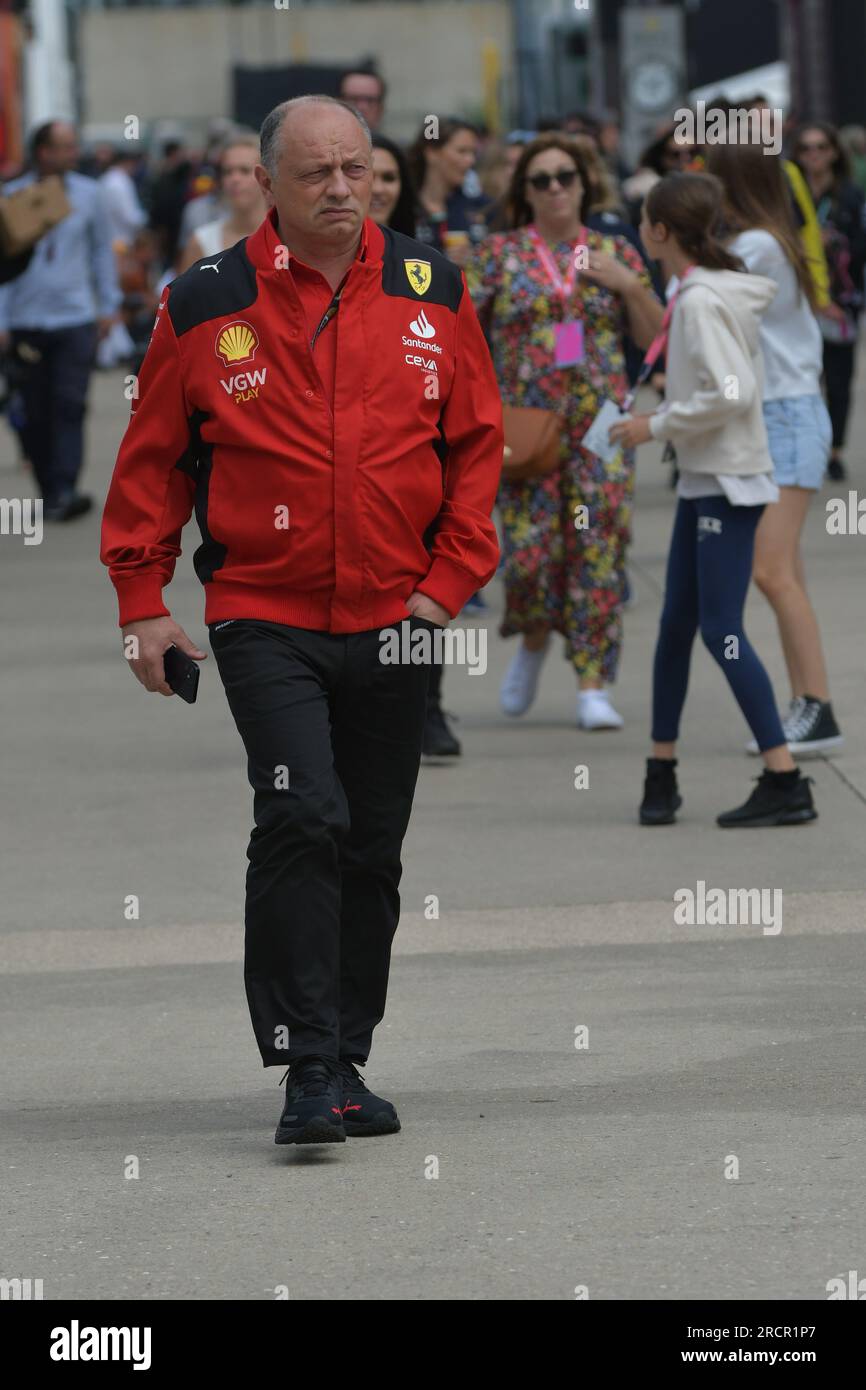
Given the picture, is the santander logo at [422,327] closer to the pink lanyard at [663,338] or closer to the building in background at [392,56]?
the pink lanyard at [663,338]

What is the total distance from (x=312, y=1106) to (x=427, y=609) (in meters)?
0.93

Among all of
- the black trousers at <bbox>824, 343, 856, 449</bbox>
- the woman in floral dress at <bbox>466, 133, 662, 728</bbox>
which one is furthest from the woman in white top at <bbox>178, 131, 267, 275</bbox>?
the black trousers at <bbox>824, 343, 856, 449</bbox>

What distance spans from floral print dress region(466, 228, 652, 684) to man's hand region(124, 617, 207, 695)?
4161 mm

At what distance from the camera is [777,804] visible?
780 centimetres

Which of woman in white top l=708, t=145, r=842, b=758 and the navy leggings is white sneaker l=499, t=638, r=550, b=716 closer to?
woman in white top l=708, t=145, r=842, b=758

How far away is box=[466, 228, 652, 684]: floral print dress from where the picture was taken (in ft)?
30.0

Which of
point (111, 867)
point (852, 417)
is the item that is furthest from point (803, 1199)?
point (852, 417)

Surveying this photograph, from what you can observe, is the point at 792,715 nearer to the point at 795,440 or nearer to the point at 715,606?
the point at 795,440

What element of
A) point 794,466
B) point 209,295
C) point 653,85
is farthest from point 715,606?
point 653,85

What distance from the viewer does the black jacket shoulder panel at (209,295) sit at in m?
5.03

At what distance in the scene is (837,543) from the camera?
13383mm

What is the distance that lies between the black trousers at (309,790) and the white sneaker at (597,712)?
13.9 ft

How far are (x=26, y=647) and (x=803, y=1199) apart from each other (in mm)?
7420

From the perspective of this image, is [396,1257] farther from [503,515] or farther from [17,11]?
[17,11]
